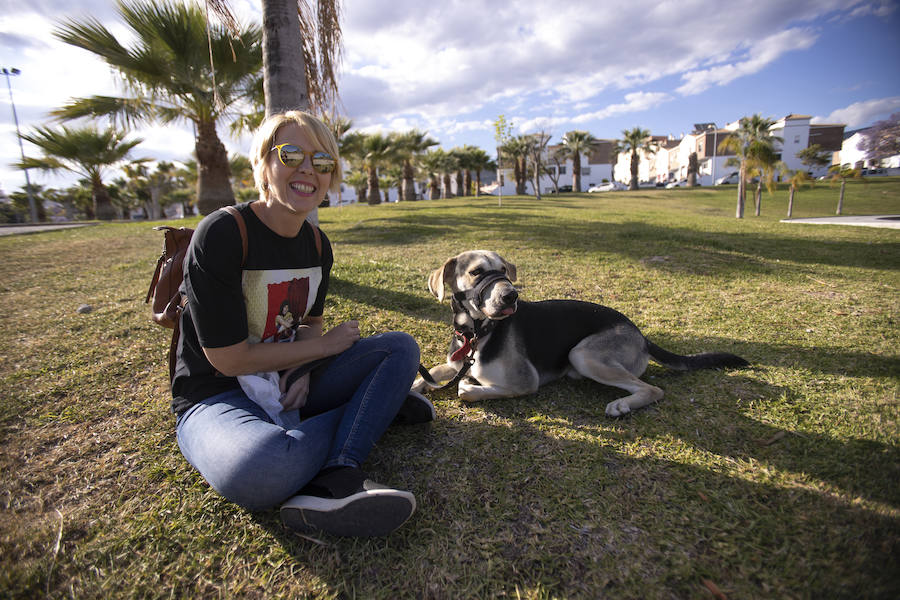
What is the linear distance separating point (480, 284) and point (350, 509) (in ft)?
6.30

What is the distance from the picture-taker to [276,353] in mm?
2363

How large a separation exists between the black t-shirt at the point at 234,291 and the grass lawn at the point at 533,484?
29.8 inches

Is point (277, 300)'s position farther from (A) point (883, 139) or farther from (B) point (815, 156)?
(B) point (815, 156)

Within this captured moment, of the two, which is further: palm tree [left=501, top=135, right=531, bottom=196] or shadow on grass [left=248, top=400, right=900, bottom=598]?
palm tree [left=501, top=135, right=531, bottom=196]

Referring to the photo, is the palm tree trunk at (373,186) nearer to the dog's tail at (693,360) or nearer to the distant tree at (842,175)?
the distant tree at (842,175)

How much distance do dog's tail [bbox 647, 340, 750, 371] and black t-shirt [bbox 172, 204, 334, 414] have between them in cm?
303

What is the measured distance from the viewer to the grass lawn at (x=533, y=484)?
181cm

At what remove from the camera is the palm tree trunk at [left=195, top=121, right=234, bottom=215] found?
1461 centimetres

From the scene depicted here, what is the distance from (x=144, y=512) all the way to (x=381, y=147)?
34.7 m

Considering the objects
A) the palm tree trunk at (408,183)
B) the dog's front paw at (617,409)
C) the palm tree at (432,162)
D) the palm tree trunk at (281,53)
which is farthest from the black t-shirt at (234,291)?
the palm tree at (432,162)

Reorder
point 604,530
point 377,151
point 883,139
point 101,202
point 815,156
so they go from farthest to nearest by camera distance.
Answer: point 815,156, point 377,151, point 101,202, point 883,139, point 604,530

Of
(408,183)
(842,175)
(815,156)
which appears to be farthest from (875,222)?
(408,183)

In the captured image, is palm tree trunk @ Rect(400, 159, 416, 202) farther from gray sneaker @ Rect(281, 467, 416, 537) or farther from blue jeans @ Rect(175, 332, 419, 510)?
gray sneaker @ Rect(281, 467, 416, 537)

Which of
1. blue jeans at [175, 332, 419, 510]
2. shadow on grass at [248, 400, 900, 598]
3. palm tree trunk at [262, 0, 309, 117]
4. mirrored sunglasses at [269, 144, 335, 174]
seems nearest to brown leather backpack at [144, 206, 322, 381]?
mirrored sunglasses at [269, 144, 335, 174]
